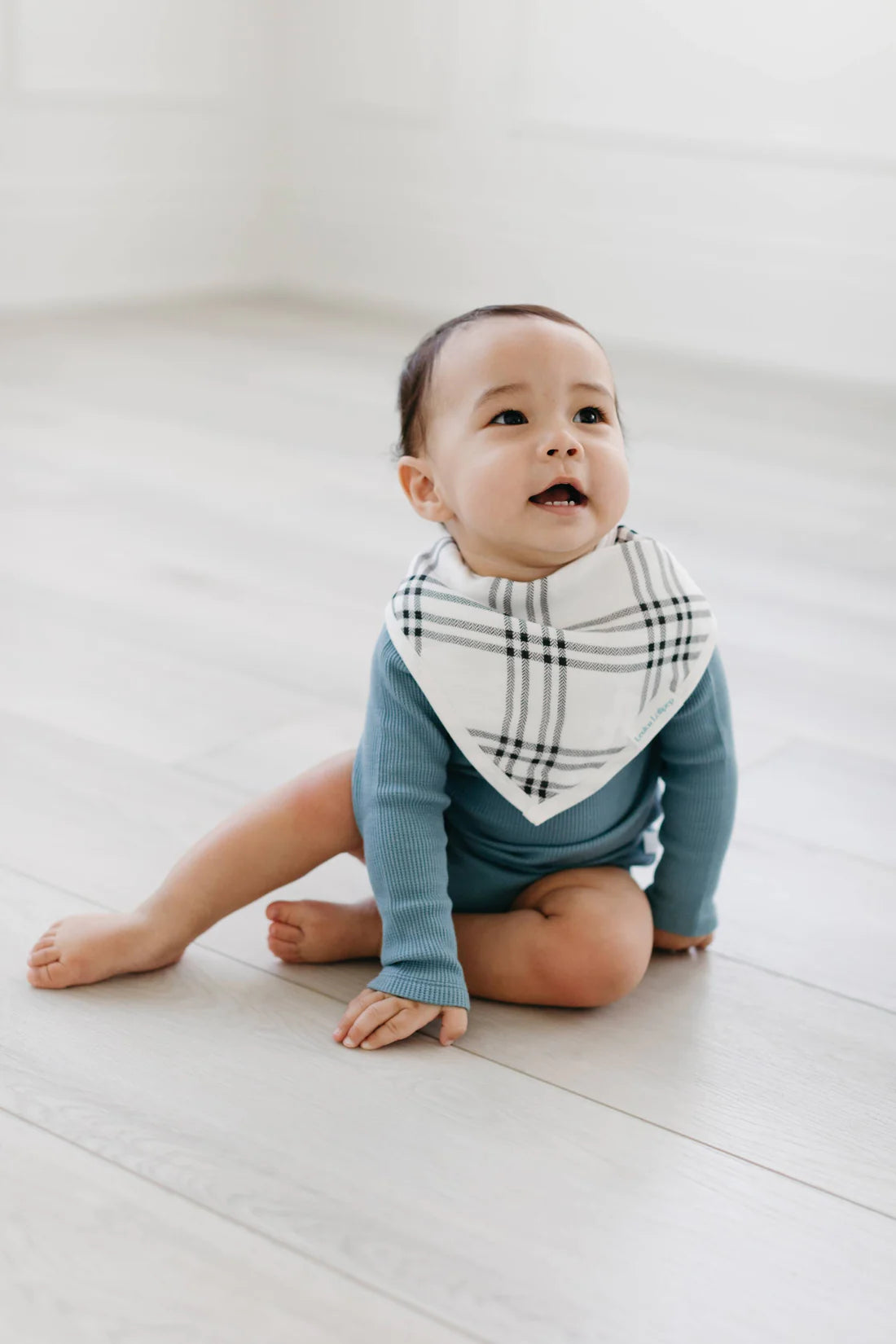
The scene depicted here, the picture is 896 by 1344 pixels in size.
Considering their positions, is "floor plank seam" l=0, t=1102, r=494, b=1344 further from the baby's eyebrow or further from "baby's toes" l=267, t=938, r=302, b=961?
the baby's eyebrow

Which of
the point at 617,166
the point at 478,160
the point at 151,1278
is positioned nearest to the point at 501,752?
the point at 151,1278

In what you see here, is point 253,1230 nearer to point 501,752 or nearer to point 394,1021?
point 394,1021

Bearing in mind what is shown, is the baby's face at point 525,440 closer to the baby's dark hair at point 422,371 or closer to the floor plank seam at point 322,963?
the baby's dark hair at point 422,371

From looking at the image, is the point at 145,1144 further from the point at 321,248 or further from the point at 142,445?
the point at 321,248

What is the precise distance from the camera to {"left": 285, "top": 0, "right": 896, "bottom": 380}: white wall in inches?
141

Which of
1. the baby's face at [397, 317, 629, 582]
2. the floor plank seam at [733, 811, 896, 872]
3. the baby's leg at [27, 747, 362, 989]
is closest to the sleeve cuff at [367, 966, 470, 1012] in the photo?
the baby's leg at [27, 747, 362, 989]

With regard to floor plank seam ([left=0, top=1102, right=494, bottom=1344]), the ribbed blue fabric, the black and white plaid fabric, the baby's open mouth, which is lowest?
floor plank seam ([left=0, top=1102, right=494, bottom=1344])

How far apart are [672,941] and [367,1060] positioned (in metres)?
0.27

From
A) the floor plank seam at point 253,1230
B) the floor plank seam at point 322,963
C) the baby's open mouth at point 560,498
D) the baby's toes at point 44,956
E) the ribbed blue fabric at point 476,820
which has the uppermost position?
the baby's open mouth at point 560,498

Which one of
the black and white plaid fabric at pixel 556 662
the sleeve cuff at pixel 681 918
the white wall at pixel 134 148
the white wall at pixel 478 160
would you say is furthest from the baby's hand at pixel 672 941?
the white wall at pixel 134 148

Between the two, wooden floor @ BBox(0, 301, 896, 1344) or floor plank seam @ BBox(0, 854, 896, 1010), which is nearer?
wooden floor @ BBox(0, 301, 896, 1344)

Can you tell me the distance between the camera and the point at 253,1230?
81cm

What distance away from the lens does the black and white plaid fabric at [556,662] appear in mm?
992

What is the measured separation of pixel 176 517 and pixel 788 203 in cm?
206
